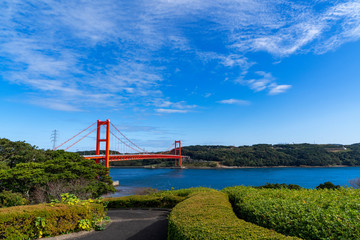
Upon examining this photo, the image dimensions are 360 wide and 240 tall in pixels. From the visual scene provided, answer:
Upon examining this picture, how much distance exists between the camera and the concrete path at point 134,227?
278 inches

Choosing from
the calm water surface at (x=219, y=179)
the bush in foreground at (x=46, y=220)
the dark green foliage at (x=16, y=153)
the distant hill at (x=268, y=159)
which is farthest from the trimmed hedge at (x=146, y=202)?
the distant hill at (x=268, y=159)

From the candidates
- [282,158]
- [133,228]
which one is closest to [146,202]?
[133,228]

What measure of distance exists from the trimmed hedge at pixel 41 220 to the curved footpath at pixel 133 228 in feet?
1.10

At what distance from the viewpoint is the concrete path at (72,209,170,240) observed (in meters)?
7.07

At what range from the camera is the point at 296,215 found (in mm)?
4270

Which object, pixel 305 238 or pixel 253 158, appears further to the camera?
pixel 253 158

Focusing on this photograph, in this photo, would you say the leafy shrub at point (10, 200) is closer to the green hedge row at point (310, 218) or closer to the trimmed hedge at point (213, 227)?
the trimmed hedge at point (213, 227)

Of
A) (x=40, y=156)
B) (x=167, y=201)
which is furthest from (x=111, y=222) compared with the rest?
(x=40, y=156)

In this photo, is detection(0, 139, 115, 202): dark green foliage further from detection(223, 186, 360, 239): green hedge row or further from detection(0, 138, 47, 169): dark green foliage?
detection(223, 186, 360, 239): green hedge row

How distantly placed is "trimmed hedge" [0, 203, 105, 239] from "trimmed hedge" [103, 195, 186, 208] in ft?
11.9

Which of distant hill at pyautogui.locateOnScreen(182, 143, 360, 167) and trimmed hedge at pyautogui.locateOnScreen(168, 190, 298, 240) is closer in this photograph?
trimmed hedge at pyautogui.locateOnScreen(168, 190, 298, 240)

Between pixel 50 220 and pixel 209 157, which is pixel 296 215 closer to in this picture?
pixel 50 220

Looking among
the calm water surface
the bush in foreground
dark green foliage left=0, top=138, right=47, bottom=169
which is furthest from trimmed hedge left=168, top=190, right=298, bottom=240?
the calm water surface

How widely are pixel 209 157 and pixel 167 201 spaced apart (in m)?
98.3
